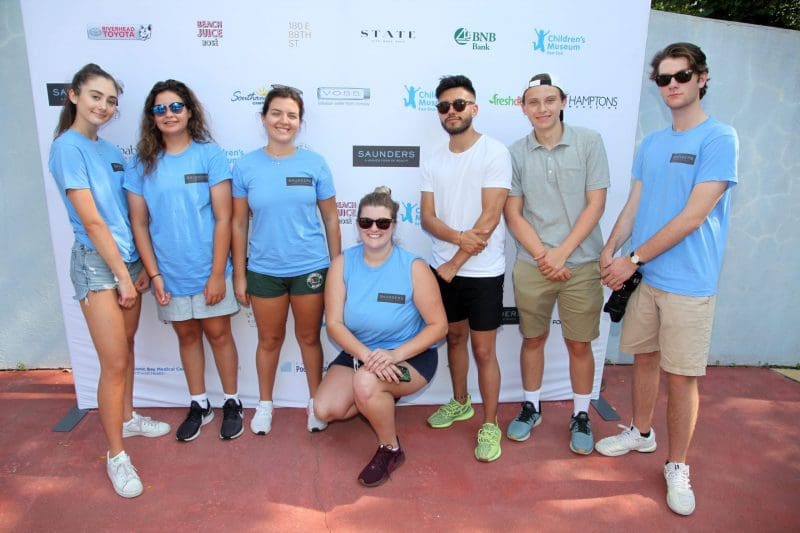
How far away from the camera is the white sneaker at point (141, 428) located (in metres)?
2.96

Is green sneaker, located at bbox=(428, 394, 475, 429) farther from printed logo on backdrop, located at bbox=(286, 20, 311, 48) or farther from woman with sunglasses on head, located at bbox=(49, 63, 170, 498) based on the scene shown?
printed logo on backdrop, located at bbox=(286, 20, 311, 48)

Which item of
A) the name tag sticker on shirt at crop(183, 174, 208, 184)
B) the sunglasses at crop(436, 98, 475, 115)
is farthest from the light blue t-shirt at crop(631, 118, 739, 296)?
the name tag sticker on shirt at crop(183, 174, 208, 184)

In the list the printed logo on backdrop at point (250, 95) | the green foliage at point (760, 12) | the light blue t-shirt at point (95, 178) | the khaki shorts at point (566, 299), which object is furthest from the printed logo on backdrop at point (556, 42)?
the green foliage at point (760, 12)

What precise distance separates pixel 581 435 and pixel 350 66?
246 cm

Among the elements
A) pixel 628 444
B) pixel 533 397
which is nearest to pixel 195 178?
pixel 533 397

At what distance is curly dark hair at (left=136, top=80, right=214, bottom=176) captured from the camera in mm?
2613

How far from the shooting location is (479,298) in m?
2.76

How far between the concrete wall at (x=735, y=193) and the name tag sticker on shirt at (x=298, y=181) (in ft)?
6.25

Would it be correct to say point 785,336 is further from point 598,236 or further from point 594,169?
point 594,169

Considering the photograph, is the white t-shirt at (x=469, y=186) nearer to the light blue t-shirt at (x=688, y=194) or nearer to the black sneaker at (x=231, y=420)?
the light blue t-shirt at (x=688, y=194)

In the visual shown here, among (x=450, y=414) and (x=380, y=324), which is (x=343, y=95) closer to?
(x=380, y=324)

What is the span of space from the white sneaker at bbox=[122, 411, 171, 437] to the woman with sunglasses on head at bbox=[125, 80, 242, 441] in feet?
1.94

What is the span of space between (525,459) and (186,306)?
2.02 m

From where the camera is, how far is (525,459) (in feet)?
9.23
